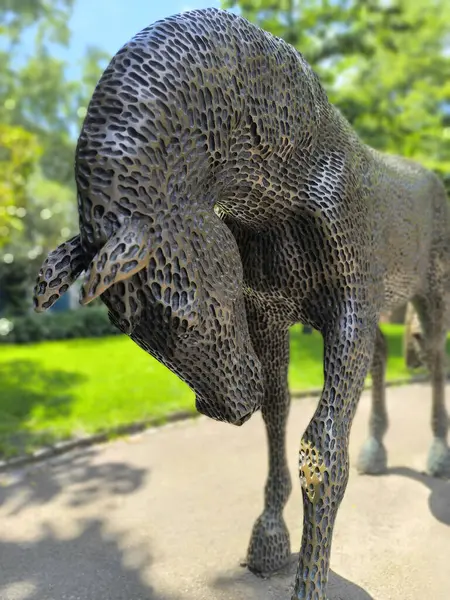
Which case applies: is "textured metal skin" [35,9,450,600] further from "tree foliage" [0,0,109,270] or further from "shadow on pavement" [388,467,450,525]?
"tree foliage" [0,0,109,270]

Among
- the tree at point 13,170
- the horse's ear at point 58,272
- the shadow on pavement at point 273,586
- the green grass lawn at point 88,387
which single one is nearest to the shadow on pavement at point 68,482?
the green grass lawn at point 88,387

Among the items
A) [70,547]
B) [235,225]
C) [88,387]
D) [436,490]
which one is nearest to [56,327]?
[88,387]

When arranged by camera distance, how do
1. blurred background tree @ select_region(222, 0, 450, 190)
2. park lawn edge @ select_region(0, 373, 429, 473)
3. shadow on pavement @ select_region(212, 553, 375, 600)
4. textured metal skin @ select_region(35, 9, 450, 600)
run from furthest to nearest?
blurred background tree @ select_region(222, 0, 450, 190)
park lawn edge @ select_region(0, 373, 429, 473)
shadow on pavement @ select_region(212, 553, 375, 600)
textured metal skin @ select_region(35, 9, 450, 600)

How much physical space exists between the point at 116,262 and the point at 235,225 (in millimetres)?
1088

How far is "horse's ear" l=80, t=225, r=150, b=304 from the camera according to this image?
119cm

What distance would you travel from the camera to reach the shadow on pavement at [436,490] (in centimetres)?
349

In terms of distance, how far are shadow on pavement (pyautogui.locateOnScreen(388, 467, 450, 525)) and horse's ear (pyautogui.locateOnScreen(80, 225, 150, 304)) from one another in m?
3.07

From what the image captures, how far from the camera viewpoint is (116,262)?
120 cm

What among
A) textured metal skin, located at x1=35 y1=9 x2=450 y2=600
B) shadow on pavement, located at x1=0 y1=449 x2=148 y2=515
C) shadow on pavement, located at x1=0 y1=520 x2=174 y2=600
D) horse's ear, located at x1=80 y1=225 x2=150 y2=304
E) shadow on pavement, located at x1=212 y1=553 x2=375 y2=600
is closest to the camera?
horse's ear, located at x1=80 y1=225 x2=150 y2=304

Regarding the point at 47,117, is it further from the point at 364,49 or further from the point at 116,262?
the point at 116,262

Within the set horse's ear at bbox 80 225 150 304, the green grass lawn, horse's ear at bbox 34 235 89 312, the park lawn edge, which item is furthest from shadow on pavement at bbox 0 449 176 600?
horse's ear at bbox 80 225 150 304

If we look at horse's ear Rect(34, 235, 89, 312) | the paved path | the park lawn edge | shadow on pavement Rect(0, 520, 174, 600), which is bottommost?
shadow on pavement Rect(0, 520, 174, 600)

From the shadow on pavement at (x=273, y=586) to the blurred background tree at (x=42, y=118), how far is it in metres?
14.2

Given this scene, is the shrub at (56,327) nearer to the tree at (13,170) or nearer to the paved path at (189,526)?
the tree at (13,170)
